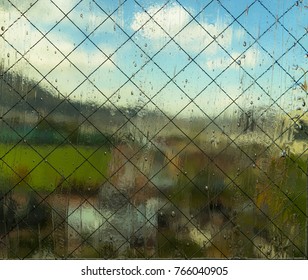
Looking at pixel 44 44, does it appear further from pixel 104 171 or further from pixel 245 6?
pixel 245 6

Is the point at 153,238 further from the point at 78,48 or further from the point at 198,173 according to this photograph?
the point at 78,48

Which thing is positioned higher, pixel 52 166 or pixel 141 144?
pixel 141 144

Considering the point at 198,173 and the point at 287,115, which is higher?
the point at 287,115

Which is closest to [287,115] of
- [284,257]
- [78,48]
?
[284,257]

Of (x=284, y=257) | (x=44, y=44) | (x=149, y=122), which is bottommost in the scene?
(x=284, y=257)

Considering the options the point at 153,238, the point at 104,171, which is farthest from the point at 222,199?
the point at 104,171
